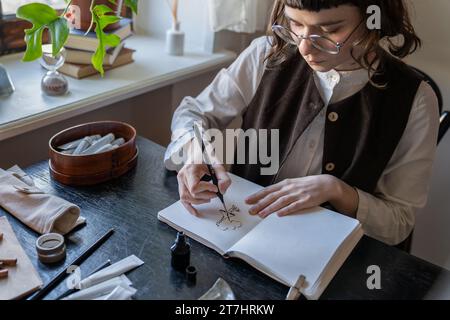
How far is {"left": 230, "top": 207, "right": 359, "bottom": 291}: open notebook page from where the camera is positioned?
775 millimetres

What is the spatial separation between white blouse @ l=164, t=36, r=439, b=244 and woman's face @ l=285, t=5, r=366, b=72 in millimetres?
133

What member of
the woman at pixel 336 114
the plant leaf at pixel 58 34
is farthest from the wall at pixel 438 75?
the plant leaf at pixel 58 34

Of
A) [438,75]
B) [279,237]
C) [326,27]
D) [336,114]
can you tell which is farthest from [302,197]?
[438,75]

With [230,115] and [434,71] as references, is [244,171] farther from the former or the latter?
[434,71]

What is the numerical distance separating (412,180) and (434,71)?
0.66 metres

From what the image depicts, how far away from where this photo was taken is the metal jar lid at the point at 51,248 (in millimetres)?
763

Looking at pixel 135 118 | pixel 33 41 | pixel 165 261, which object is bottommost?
pixel 135 118

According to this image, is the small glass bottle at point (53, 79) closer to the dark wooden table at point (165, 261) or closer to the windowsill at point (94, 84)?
the windowsill at point (94, 84)

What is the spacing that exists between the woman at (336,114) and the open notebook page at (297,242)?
39 millimetres

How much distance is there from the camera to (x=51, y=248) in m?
0.77

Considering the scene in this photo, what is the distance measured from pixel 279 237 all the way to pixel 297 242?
35 millimetres

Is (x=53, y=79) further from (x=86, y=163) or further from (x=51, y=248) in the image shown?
(x=51, y=248)

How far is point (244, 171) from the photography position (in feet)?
4.17

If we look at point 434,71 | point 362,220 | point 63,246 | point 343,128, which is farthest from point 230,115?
point 434,71
